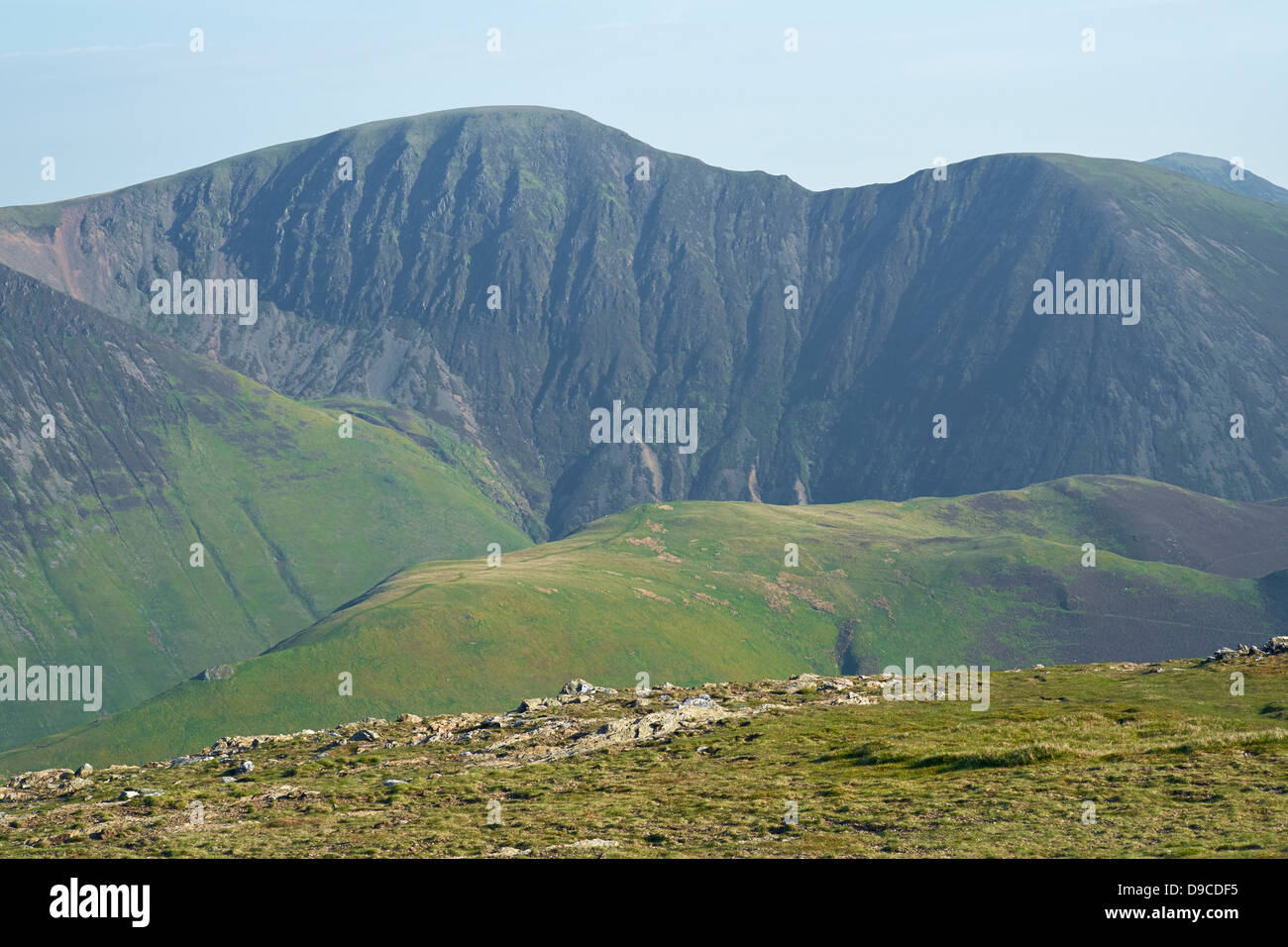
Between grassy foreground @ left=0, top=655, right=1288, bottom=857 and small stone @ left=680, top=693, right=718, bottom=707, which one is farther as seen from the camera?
small stone @ left=680, top=693, right=718, bottom=707

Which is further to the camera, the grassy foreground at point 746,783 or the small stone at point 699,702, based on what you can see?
the small stone at point 699,702

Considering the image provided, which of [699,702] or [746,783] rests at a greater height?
[746,783]

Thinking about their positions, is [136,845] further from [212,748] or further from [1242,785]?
[1242,785]

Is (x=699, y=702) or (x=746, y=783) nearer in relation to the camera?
(x=746, y=783)
